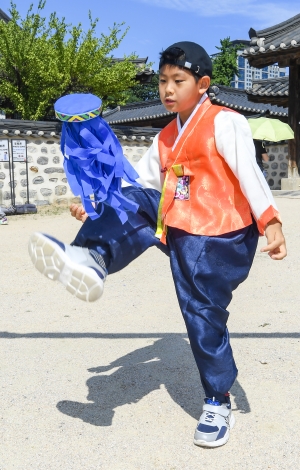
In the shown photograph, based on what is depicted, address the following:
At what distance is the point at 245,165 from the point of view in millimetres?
2068

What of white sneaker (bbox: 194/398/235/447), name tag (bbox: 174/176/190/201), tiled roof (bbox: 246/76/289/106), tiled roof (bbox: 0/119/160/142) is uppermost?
tiled roof (bbox: 246/76/289/106)

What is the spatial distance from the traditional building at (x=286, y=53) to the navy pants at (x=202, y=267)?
1057 centimetres

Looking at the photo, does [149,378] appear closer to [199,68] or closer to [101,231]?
[101,231]

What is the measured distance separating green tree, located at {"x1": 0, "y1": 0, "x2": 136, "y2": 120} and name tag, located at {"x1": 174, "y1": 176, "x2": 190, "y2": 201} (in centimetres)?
1113

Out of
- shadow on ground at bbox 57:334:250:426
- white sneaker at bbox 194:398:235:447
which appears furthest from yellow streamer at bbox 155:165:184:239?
shadow on ground at bbox 57:334:250:426

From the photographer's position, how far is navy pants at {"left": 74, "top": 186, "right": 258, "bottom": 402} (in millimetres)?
2148

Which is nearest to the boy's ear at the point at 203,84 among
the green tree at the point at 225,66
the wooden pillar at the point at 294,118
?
the wooden pillar at the point at 294,118

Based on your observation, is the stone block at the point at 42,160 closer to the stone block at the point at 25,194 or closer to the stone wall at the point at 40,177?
the stone wall at the point at 40,177

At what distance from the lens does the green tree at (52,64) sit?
12812 millimetres

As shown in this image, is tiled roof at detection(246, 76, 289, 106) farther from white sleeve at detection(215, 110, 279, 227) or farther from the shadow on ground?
white sleeve at detection(215, 110, 279, 227)

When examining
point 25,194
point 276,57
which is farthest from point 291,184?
point 25,194

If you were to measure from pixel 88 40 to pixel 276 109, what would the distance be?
1113 centimetres

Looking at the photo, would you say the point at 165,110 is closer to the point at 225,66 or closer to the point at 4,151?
the point at 4,151

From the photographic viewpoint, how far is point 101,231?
7.09 ft
